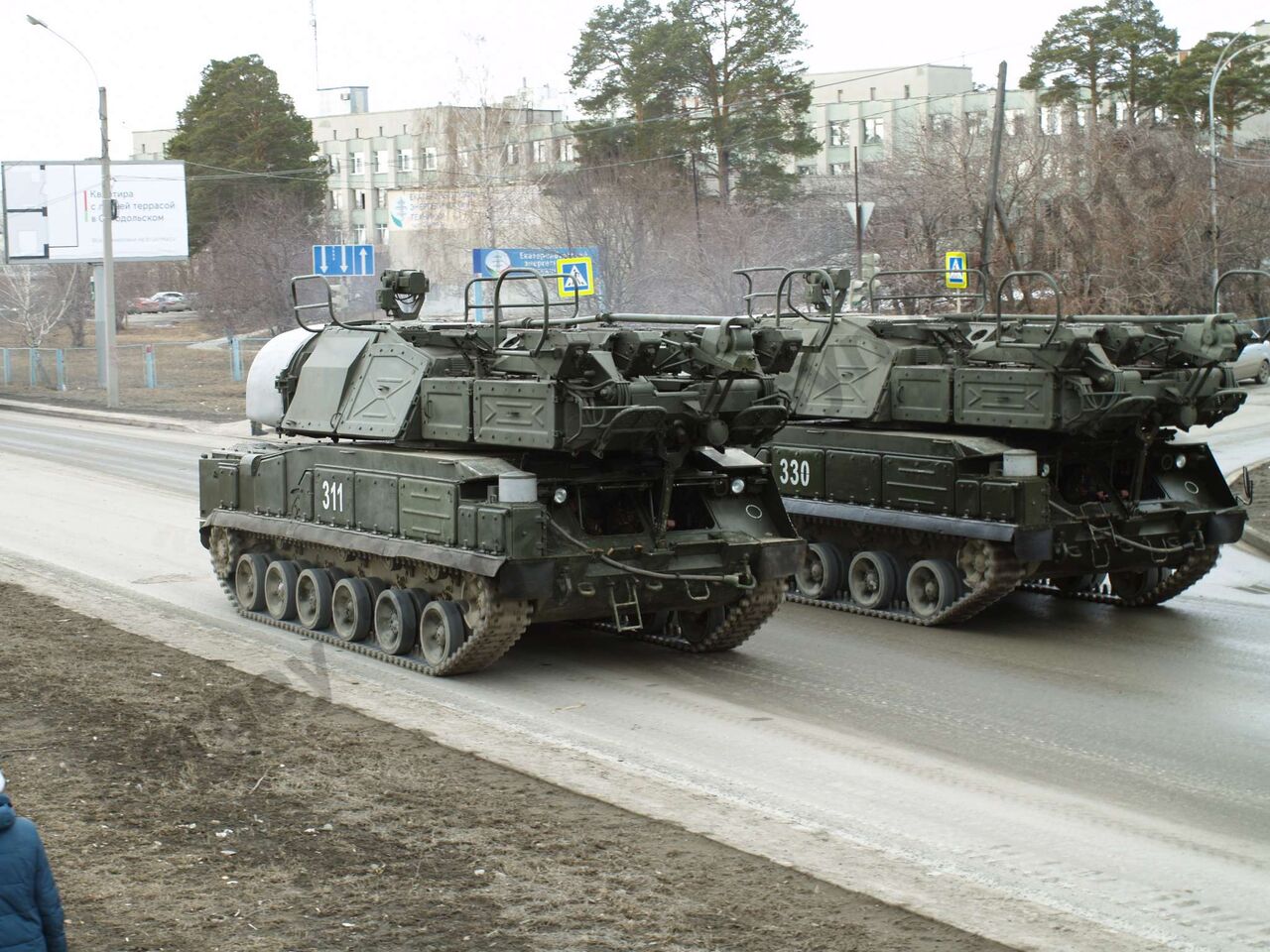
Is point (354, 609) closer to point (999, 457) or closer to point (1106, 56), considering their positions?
point (999, 457)

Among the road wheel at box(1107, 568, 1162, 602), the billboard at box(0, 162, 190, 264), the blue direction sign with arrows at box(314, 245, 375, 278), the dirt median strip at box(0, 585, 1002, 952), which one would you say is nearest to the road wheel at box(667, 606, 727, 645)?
the dirt median strip at box(0, 585, 1002, 952)

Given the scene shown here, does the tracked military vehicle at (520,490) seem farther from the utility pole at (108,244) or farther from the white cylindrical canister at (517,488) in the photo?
the utility pole at (108,244)

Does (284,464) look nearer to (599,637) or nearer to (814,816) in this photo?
(599,637)

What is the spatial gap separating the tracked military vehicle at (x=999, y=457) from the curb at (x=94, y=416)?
2153 cm

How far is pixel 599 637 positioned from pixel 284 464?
116 inches

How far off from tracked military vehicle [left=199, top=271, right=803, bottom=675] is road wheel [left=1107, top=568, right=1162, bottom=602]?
400cm

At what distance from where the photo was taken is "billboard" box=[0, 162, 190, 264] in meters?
46.7

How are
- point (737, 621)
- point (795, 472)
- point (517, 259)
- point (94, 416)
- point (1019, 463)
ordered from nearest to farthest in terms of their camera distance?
point (737, 621), point (1019, 463), point (795, 472), point (517, 259), point (94, 416)

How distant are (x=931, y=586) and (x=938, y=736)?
160 inches

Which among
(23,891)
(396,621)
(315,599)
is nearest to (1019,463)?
(396,621)

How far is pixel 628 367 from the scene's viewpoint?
1147cm

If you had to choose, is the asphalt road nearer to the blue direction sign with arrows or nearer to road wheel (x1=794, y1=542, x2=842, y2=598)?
road wheel (x1=794, y1=542, x2=842, y2=598)

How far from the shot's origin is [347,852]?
761 cm

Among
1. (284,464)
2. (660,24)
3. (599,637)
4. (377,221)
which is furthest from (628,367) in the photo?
(377,221)
